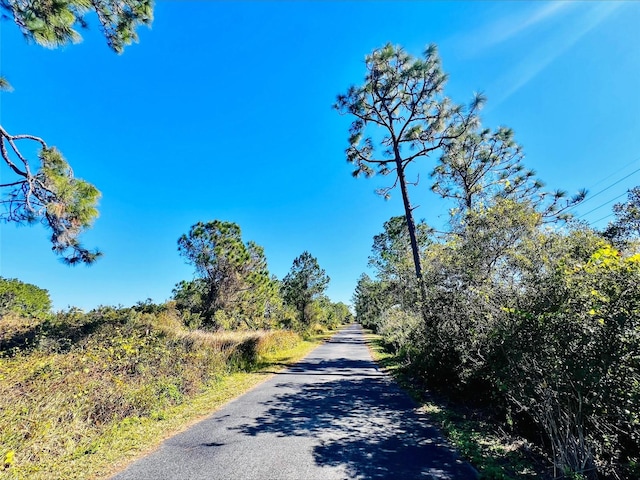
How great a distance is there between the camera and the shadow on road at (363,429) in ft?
11.9

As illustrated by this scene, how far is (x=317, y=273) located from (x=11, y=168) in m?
31.3

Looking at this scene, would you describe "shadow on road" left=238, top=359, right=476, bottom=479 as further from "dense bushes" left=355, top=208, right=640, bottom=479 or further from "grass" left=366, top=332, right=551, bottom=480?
"dense bushes" left=355, top=208, right=640, bottom=479

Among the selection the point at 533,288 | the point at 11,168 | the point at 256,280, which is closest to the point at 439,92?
the point at 533,288

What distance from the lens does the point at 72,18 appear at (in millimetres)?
4395

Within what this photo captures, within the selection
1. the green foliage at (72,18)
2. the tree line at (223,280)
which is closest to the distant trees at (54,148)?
the green foliage at (72,18)

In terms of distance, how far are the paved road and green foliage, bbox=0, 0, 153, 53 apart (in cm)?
648

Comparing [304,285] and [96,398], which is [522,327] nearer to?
[96,398]

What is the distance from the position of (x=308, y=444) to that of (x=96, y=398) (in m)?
3.74

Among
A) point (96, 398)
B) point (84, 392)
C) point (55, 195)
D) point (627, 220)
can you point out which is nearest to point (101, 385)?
point (96, 398)

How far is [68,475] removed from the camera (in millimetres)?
3379

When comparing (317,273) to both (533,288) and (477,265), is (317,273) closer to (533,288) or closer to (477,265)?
(477,265)

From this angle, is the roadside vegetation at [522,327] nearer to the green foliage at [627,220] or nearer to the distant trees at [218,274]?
the green foliage at [627,220]

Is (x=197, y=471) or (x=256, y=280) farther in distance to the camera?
(x=256, y=280)

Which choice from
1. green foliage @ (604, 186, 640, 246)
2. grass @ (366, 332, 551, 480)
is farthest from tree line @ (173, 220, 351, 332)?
green foliage @ (604, 186, 640, 246)
